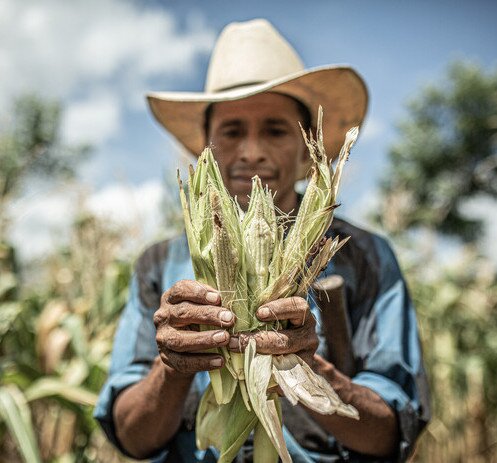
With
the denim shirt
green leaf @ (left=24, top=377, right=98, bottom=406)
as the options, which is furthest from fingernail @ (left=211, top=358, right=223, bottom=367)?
green leaf @ (left=24, top=377, right=98, bottom=406)

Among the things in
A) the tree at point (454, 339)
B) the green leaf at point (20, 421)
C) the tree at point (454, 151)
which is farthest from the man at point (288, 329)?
the tree at point (454, 151)

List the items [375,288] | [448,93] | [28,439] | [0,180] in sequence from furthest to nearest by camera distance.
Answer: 1. [448,93]
2. [0,180]
3. [28,439]
4. [375,288]

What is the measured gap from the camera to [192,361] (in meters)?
0.91

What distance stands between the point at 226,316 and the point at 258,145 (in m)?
0.61

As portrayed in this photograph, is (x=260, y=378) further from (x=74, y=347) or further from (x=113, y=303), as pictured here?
(x=113, y=303)

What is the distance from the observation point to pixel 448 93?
15.1 metres

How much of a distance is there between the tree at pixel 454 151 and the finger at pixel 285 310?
13879 mm

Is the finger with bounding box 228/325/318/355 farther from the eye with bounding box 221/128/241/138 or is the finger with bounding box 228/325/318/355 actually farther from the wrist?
the eye with bounding box 221/128/241/138

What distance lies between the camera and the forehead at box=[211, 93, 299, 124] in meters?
1.45

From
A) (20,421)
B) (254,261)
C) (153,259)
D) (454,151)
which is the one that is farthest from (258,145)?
(454,151)

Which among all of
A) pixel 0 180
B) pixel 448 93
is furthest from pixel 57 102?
pixel 0 180

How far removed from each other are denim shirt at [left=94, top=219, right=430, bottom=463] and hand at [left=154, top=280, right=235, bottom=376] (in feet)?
1.28

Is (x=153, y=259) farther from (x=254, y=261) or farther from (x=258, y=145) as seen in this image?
(x=254, y=261)

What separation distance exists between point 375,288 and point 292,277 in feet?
1.76
